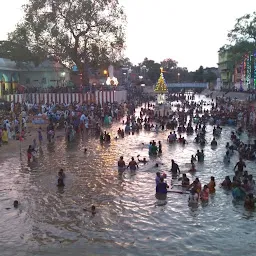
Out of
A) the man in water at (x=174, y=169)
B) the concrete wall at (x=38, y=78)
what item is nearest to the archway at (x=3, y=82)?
the concrete wall at (x=38, y=78)

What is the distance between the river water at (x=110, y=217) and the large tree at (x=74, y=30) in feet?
88.3

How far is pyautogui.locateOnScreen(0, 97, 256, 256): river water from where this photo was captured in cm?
995

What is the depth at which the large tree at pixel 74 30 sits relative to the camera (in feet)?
140

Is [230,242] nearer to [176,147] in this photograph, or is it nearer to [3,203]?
[3,203]

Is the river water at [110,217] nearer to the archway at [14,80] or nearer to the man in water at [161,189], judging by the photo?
the man in water at [161,189]

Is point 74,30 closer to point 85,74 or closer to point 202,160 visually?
point 85,74

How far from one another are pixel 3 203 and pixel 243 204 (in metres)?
8.37

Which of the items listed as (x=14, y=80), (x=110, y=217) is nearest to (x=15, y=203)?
(x=110, y=217)

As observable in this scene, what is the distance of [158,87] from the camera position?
4562 cm

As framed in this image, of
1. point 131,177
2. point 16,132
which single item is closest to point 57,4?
point 16,132

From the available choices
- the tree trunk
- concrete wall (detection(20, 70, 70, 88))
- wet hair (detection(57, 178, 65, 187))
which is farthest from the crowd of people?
concrete wall (detection(20, 70, 70, 88))

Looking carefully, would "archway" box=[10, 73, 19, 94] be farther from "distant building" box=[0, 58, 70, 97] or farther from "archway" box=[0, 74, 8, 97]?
"archway" box=[0, 74, 8, 97]

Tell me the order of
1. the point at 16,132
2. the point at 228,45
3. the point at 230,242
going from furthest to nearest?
1. the point at 228,45
2. the point at 16,132
3. the point at 230,242

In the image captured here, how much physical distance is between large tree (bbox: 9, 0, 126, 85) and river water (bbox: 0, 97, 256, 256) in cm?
2691
